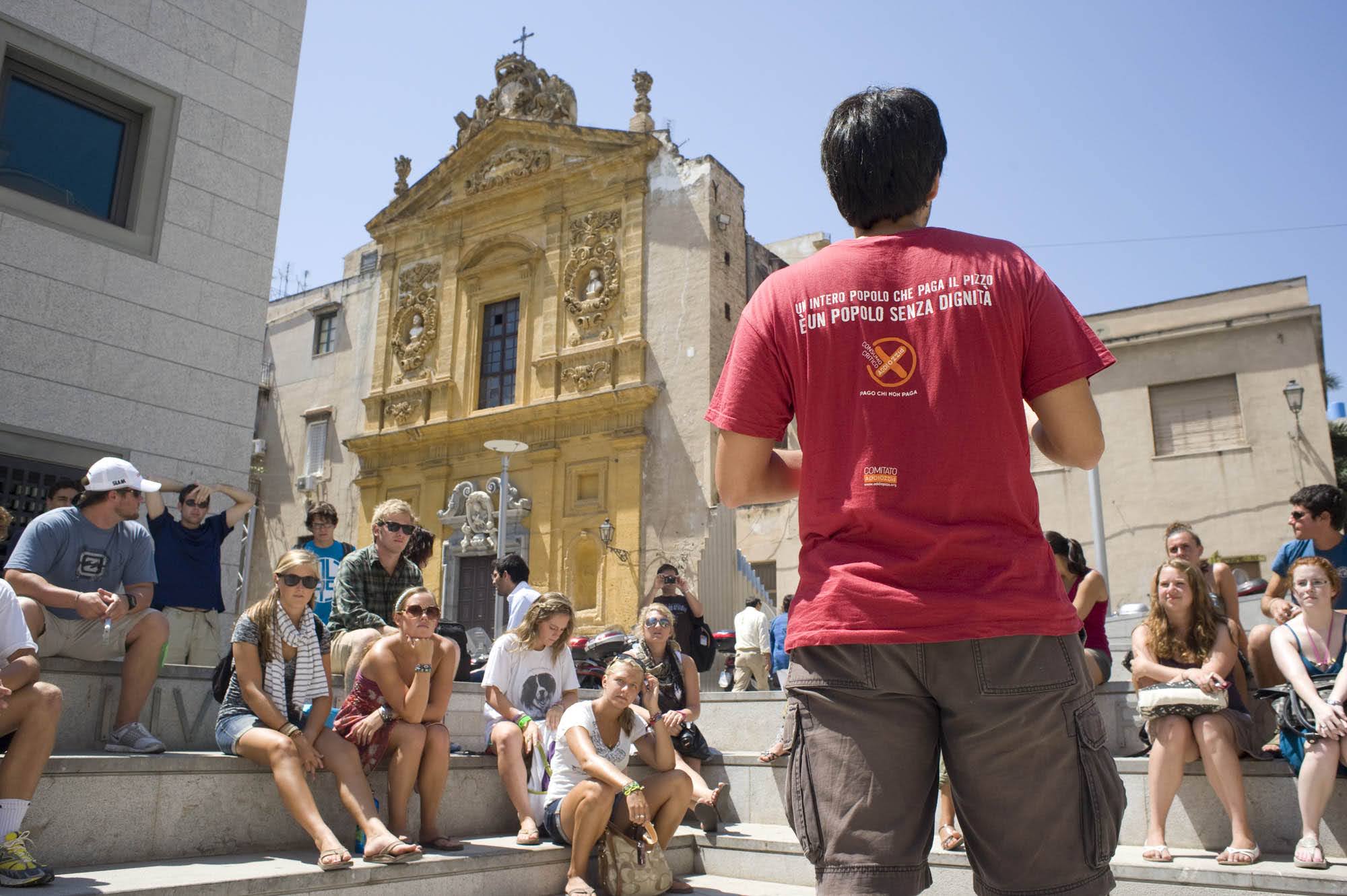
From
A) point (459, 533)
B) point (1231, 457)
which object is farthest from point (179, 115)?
point (1231, 457)

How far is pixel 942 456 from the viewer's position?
188 centimetres

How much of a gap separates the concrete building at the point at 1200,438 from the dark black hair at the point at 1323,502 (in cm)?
1300

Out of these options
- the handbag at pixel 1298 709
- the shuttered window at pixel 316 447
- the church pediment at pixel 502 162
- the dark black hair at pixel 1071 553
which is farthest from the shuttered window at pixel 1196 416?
the shuttered window at pixel 316 447

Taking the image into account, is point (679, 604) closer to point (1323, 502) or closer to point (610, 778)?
point (610, 778)

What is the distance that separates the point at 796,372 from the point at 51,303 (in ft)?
27.4

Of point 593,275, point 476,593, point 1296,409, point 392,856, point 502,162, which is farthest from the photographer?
point 502,162

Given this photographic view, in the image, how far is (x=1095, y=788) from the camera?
1.74 meters

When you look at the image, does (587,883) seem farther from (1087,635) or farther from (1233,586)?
(1233,586)

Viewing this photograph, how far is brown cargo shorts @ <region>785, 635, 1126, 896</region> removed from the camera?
5.65ft

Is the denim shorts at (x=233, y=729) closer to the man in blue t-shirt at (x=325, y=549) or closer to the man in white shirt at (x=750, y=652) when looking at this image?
the man in blue t-shirt at (x=325, y=549)

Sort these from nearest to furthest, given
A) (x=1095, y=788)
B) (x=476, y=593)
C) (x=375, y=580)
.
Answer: (x=1095, y=788) < (x=375, y=580) < (x=476, y=593)

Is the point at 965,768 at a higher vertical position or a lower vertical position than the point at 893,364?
lower

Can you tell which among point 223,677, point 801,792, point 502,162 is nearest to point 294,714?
point 223,677

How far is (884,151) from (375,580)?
18.1ft
